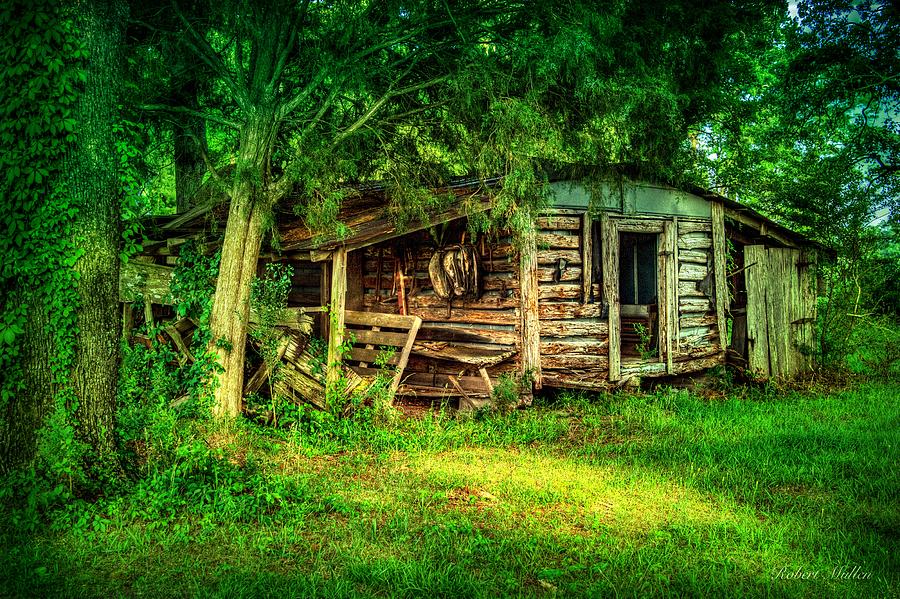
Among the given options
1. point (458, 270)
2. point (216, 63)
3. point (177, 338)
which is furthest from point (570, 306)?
point (216, 63)

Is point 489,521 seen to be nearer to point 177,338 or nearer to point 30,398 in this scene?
point 30,398

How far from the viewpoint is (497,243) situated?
966 centimetres

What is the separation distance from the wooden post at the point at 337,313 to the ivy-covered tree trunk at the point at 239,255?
3.82 ft

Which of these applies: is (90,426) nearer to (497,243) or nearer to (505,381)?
(505,381)

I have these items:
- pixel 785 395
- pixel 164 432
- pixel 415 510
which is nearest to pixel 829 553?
pixel 415 510

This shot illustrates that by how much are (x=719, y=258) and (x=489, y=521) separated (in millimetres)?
8471

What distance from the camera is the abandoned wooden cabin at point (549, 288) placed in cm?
897

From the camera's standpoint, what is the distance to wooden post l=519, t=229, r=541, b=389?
934 centimetres

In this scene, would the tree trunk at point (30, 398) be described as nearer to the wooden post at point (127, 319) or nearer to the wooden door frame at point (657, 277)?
the wooden post at point (127, 319)

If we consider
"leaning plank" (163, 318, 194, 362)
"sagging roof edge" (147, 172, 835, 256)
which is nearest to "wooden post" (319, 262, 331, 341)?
"sagging roof edge" (147, 172, 835, 256)

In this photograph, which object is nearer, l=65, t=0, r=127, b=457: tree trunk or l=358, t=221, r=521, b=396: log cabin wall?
l=65, t=0, r=127, b=457: tree trunk

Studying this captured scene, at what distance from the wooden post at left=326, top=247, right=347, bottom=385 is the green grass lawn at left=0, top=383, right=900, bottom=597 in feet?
3.46

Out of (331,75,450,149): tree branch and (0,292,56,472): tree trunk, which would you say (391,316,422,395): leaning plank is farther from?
(0,292,56,472): tree trunk

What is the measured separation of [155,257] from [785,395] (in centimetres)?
1102
